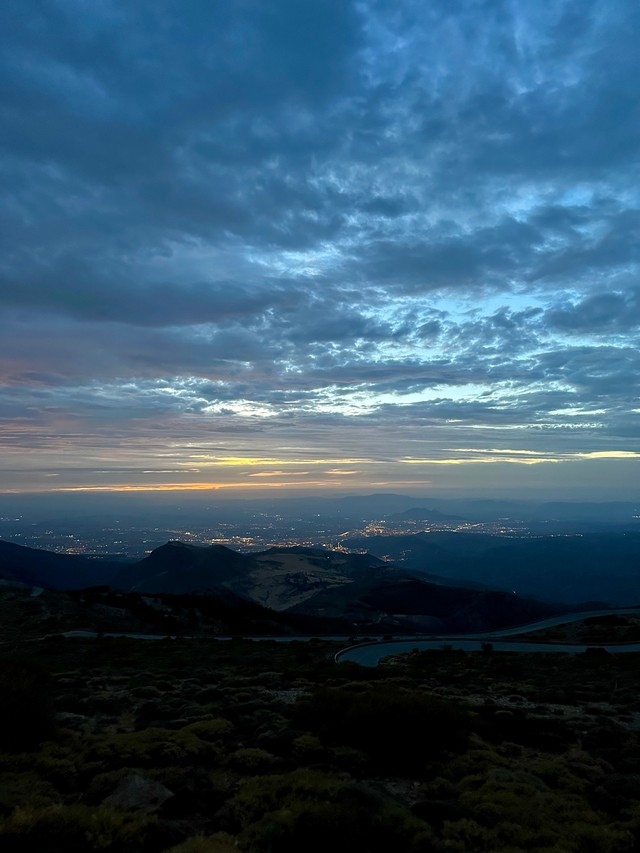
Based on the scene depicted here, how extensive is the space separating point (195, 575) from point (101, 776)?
172m

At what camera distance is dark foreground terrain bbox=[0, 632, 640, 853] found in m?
8.09

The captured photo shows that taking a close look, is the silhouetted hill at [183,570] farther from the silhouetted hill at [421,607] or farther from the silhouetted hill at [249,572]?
the silhouetted hill at [421,607]

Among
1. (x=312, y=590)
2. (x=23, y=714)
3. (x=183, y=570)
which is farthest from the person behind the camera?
(x=183, y=570)

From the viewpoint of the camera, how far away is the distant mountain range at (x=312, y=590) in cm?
9919

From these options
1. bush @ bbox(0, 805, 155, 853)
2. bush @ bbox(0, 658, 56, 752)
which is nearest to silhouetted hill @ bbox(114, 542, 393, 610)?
bush @ bbox(0, 658, 56, 752)

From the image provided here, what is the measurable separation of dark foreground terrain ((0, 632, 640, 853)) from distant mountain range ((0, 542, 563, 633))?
5126cm

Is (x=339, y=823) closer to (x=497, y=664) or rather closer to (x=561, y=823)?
(x=561, y=823)

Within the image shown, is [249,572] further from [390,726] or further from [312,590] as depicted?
[390,726]

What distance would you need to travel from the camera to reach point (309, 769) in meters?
10.7

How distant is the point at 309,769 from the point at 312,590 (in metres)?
141

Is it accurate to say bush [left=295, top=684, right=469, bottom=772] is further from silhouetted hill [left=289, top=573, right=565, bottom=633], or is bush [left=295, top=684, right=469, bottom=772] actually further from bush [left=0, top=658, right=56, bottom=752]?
silhouetted hill [left=289, top=573, right=565, bottom=633]

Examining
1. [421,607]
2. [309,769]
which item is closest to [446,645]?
[309,769]

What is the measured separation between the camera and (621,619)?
174 ft

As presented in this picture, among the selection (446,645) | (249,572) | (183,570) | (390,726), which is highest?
(390,726)
